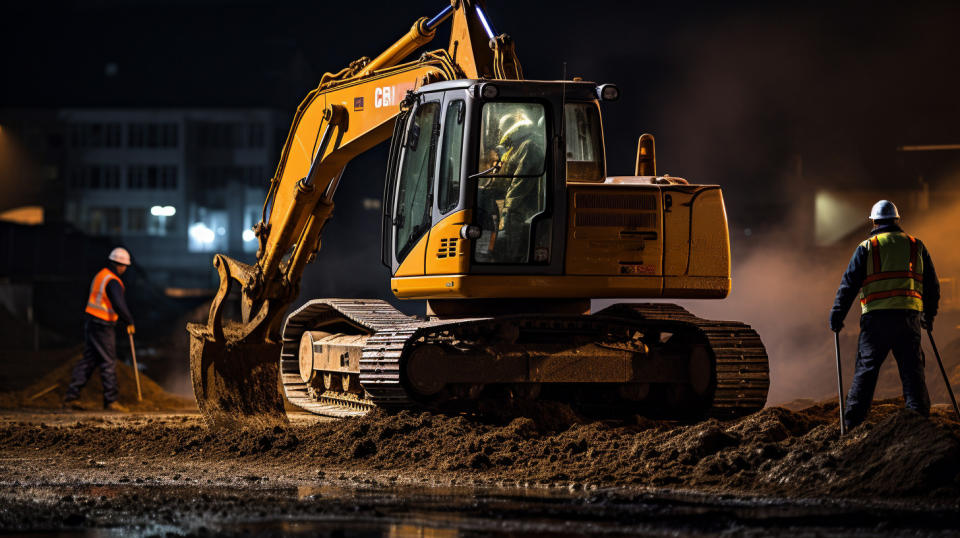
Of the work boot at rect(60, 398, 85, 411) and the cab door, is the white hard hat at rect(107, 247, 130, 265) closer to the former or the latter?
the work boot at rect(60, 398, 85, 411)

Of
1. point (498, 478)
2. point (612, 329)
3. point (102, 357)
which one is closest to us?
point (498, 478)

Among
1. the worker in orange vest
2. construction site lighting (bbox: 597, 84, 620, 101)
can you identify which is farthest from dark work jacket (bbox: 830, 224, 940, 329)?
the worker in orange vest

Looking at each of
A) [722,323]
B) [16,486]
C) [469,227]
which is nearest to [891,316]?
[722,323]

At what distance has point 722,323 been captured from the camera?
10.6 m

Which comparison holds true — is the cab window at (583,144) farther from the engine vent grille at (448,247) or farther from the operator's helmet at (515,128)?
the engine vent grille at (448,247)

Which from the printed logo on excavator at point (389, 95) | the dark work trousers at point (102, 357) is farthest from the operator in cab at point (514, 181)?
the dark work trousers at point (102, 357)

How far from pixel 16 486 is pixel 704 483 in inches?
180

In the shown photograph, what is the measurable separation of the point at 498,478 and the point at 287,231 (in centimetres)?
436

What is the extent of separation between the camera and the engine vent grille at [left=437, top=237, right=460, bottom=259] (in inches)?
386

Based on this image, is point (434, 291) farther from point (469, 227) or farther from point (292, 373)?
point (292, 373)

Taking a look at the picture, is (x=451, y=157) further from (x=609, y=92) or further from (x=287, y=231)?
(x=287, y=231)

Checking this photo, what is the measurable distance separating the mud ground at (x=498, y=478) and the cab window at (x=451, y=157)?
175 centimetres

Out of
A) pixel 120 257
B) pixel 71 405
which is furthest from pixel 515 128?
→ pixel 71 405

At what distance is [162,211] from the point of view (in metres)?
63.6
